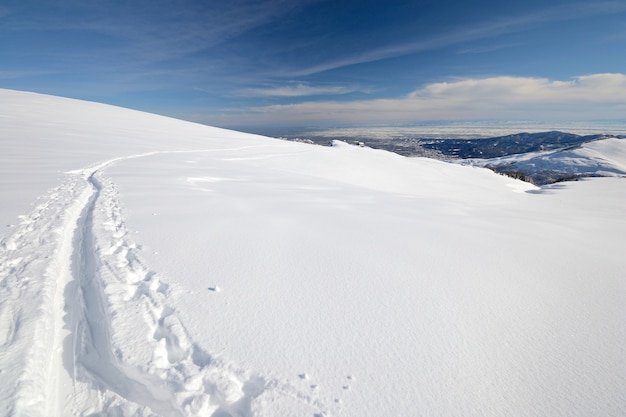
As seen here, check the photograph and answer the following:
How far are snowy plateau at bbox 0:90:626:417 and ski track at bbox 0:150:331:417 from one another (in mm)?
15

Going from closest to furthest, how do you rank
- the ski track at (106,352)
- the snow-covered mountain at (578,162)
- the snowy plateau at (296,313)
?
the ski track at (106,352), the snowy plateau at (296,313), the snow-covered mountain at (578,162)

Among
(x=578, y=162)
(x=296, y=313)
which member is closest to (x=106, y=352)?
(x=296, y=313)

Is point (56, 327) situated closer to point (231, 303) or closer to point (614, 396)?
point (231, 303)

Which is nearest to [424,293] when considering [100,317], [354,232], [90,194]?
[354,232]

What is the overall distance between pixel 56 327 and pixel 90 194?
551 centimetres

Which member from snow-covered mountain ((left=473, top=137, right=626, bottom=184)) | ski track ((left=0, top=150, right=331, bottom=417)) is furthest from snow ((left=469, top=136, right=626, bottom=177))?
ski track ((left=0, top=150, right=331, bottom=417))

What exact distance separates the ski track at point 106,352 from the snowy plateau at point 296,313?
0.05ft

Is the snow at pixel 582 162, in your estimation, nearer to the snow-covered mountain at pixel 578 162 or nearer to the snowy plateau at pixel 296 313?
the snow-covered mountain at pixel 578 162

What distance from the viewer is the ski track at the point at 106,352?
6.73 ft

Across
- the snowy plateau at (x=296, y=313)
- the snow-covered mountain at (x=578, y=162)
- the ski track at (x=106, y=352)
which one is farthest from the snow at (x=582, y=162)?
the ski track at (x=106, y=352)

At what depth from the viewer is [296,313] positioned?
303 centimetres

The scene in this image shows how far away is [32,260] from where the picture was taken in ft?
12.3

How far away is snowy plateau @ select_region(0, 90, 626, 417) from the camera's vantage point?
2.15m

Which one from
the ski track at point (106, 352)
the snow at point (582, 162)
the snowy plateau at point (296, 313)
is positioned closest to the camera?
the ski track at point (106, 352)
